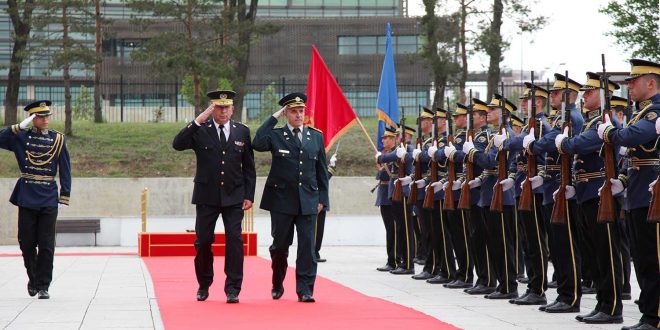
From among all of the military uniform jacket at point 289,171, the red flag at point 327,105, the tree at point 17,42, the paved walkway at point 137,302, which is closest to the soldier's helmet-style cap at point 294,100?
the military uniform jacket at point 289,171

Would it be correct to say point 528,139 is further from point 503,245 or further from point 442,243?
point 442,243

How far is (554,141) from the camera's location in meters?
9.80

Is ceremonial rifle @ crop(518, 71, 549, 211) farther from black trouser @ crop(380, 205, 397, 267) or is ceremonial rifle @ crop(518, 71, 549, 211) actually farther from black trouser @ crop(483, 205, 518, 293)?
black trouser @ crop(380, 205, 397, 267)

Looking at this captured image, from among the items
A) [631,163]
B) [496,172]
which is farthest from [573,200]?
[496,172]

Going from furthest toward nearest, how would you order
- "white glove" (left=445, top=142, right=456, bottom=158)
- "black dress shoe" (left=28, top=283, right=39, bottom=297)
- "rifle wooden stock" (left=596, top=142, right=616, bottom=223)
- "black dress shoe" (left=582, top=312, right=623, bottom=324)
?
1. "white glove" (left=445, top=142, right=456, bottom=158)
2. "black dress shoe" (left=28, top=283, right=39, bottom=297)
3. "black dress shoe" (left=582, top=312, right=623, bottom=324)
4. "rifle wooden stock" (left=596, top=142, right=616, bottom=223)

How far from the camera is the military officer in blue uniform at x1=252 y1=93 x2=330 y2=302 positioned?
10.8 meters

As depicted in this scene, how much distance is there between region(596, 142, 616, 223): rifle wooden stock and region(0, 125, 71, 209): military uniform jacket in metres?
5.41

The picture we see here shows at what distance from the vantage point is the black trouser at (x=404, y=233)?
1530 centimetres

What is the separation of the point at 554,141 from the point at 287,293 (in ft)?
10.9

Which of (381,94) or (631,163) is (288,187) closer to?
(631,163)

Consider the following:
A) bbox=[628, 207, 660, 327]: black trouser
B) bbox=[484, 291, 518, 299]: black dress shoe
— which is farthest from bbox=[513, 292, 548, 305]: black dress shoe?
bbox=[628, 207, 660, 327]: black trouser

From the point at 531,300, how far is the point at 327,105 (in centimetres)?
787

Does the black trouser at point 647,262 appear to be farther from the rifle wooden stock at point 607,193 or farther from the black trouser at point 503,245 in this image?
the black trouser at point 503,245

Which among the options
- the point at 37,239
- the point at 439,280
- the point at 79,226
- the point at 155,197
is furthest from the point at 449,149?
the point at 155,197
